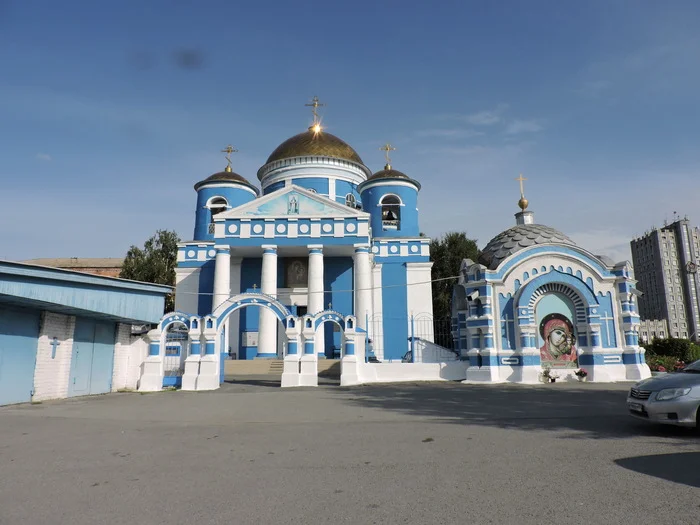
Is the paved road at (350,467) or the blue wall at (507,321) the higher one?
the blue wall at (507,321)

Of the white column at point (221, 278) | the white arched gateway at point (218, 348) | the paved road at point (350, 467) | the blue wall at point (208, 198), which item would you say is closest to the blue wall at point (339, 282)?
the white column at point (221, 278)

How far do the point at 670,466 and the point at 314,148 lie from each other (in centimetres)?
2810

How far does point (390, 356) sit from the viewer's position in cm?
2647

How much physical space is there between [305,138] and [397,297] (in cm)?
1196

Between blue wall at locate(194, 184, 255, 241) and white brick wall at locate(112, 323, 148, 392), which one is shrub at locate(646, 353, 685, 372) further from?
blue wall at locate(194, 184, 255, 241)

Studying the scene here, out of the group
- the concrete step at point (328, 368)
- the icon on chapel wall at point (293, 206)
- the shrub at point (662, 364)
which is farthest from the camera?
the icon on chapel wall at point (293, 206)

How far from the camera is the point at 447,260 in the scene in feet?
133

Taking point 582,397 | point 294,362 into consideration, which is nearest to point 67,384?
point 294,362

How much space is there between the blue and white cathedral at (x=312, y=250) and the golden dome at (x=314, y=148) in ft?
0.25

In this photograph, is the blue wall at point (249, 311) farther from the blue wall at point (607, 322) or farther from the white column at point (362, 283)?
the blue wall at point (607, 322)

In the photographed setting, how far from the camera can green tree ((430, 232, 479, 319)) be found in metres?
40.0

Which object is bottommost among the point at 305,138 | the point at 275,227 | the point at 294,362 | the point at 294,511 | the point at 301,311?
the point at 294,511

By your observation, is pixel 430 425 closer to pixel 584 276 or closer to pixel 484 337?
pixel 484 337

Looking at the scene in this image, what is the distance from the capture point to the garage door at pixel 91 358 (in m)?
14.0
